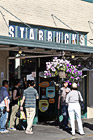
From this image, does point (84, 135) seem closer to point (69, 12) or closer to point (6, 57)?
point (6, 57)

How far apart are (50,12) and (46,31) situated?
2.74 ft

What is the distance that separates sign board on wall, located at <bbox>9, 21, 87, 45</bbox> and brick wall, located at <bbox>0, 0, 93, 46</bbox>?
0.72ft

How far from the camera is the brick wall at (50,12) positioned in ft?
46.6

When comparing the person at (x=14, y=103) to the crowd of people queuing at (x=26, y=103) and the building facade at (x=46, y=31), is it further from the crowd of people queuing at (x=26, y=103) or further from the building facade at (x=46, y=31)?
the building facade at (x=46, y=31)

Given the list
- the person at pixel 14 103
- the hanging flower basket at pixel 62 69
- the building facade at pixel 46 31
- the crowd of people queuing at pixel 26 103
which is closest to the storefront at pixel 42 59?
the building facade at pixel 46 31

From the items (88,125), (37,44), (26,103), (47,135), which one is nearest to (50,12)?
(37,44)

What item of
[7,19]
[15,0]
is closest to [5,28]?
[7,19]

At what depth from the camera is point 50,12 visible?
15.6 meters

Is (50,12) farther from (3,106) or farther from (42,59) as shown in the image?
(3,106)

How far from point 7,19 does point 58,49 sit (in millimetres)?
2484

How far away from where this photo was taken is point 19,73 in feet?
47.9

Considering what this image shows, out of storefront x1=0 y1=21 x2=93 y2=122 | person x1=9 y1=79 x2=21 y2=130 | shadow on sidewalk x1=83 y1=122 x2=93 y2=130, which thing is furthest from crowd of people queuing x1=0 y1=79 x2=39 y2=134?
shadow on sidewalk x1=83 y1=122 x2=93 y2=130

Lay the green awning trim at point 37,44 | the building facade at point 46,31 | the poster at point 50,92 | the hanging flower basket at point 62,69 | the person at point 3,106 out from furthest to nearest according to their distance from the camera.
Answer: the poster at point 50,92
the building facade at point 46,31
the hanging flower basket at point 62,69
the person at point 3,106
the green awning trim at point 37,44

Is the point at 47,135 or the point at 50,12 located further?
the point at 50,12
